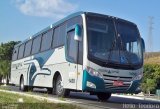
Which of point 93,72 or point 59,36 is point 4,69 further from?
point 93,72

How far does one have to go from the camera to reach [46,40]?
874 inches

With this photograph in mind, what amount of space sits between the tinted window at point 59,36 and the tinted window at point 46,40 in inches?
34.4

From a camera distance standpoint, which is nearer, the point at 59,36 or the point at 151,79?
the point at 59,36

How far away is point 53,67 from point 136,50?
448cm

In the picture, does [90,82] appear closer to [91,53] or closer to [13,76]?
[91,53]

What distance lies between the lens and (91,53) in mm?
15992

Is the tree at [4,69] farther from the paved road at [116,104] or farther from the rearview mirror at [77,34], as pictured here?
the rearview mirror at [77,34]

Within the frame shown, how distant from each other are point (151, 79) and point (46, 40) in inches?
878

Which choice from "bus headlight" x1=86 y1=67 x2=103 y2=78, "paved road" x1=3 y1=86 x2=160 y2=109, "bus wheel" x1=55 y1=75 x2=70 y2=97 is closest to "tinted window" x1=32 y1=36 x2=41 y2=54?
"bus wheel" x1=55 y1=75 x2=70 y2=97

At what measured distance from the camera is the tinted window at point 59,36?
62.1 feet

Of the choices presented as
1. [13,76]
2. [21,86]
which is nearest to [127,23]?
[21,86]

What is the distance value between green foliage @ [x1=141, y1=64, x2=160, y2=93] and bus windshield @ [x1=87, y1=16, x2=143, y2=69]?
2426 cm

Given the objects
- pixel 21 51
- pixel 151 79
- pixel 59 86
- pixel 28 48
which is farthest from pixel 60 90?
pixel 151 79

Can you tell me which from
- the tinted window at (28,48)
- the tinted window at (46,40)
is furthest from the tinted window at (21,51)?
the tinted window at (46,40)
